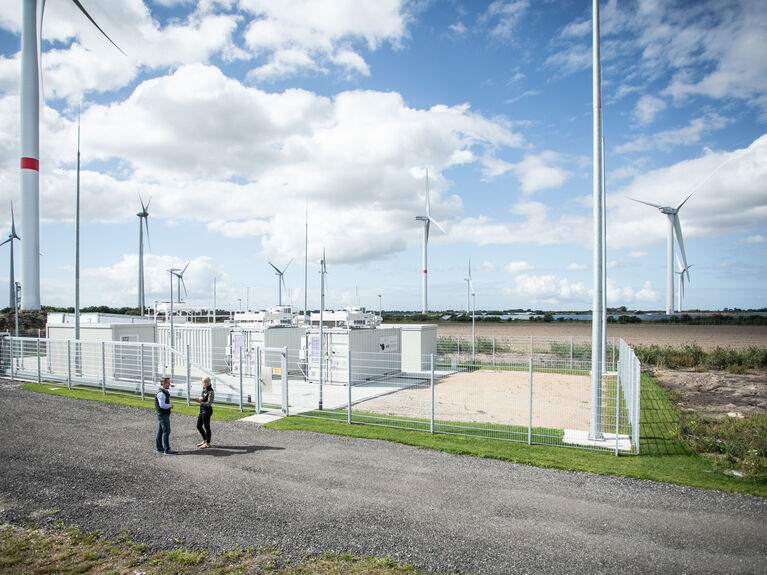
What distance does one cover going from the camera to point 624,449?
39.1 feet

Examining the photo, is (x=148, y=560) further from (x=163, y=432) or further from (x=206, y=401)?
(x=206, y=401)

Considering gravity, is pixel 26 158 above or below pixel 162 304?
above

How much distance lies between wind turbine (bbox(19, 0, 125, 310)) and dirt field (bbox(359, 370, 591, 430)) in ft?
133

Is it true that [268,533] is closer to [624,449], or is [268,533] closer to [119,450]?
[119,450]

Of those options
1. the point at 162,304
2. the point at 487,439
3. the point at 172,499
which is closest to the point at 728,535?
the point at 487,439

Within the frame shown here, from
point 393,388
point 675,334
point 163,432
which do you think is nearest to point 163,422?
point 163,432

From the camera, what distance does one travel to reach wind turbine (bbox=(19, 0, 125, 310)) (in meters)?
42.7

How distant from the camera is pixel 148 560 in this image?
21.0ft

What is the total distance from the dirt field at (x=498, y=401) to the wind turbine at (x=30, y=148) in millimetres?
40514

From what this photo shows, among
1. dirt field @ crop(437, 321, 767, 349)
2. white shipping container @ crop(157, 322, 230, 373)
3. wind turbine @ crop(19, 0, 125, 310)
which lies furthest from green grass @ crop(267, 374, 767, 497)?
wind turbine @ crop(19, 0, 125, 310)

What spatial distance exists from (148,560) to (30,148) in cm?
4934

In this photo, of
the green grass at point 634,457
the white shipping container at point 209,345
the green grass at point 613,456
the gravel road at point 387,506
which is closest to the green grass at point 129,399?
the green grass at point 634,457

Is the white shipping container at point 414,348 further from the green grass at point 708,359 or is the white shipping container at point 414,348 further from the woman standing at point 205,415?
the woman standing at point 205,415

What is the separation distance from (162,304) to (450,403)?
26335mm
